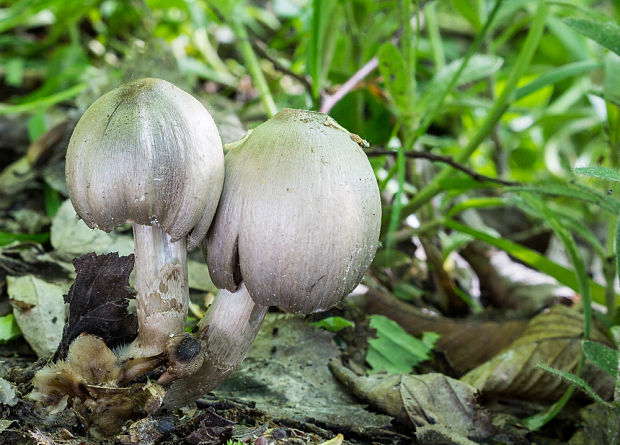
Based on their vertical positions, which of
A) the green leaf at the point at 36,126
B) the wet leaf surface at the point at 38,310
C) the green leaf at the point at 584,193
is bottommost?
the wet leaf surface at the point at 38,310

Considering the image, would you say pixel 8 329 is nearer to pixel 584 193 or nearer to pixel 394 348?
pixel 394 348

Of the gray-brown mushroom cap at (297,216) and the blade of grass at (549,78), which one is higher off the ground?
the blade of grass at (549,78)

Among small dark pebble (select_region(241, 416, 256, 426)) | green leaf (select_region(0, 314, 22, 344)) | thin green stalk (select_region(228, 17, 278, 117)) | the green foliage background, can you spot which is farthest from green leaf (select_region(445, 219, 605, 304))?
green leaf (select_region(0, 314, 22, 344))

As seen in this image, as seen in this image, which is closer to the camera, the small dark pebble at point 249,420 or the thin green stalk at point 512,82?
the small dark pebble at point 249,420

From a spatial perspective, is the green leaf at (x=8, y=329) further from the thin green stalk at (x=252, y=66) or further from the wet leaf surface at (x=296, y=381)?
the thin green stalk at (x=252, y=66)

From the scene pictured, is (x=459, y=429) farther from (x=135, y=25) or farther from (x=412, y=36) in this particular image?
(x=135, y=25)

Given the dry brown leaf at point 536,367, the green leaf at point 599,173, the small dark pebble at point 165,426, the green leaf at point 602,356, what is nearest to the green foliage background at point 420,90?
the green leaf at point 599,173

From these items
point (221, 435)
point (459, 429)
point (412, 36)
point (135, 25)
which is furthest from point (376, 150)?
point (135, 25)
